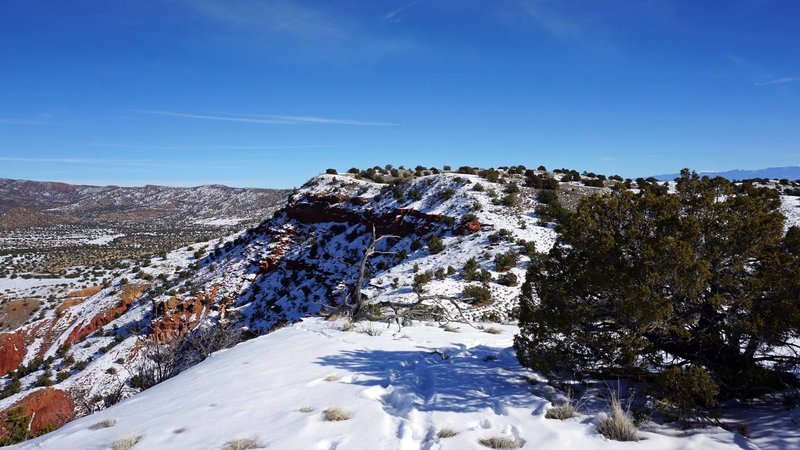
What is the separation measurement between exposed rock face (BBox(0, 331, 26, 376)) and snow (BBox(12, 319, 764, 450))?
2902 cm

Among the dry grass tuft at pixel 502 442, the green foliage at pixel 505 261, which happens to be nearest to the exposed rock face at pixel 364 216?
the green foliage at pixel 505 261

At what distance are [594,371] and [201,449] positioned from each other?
16.6ft

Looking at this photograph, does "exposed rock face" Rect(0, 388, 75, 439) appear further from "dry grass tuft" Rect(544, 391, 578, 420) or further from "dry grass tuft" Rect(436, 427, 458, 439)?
"dry grass tuft" Rect(544, 391, 578, 420)

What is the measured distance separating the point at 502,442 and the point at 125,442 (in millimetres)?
4027

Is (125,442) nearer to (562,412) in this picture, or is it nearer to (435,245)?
(562,412)

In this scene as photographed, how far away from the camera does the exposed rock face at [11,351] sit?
88.5ft

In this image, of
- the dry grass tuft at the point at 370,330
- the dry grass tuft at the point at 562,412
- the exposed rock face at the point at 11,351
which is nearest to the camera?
the dry grass tuft at the point at 562,412

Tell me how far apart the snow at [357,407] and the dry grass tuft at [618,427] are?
4.5 inches

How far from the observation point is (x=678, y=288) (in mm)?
5035

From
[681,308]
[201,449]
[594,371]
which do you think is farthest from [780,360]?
[201,449]

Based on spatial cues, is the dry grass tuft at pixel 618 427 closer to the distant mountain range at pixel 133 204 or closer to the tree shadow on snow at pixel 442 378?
the tree shadow on snow at pixel 442 378

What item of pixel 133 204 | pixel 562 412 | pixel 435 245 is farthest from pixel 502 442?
pixel 133 204

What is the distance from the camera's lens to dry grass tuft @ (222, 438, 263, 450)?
4.33m

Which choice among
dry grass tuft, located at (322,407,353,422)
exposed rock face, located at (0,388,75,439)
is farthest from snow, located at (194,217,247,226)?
dry grass tuft, located at (322,407,353,422)
